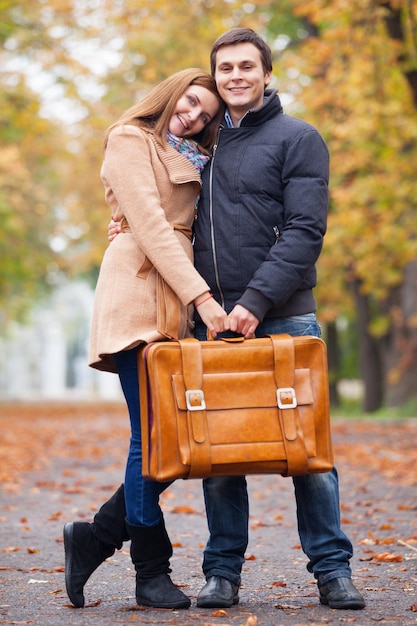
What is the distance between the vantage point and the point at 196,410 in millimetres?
3951

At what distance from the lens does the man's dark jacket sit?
13.6 ft

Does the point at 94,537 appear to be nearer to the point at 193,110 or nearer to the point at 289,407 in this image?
the point at 289,407

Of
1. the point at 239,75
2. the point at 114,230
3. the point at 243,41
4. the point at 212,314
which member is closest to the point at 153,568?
the point at 212,314

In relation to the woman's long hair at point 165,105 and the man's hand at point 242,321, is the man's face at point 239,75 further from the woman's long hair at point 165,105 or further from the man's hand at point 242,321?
the man's hand at point 242,321

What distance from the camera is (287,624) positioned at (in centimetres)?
383

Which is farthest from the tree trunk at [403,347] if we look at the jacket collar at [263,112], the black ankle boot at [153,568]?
the black ankle boot at [153,568]

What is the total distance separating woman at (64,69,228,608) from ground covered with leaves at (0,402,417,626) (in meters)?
0.24

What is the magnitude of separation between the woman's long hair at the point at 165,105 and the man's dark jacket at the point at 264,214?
0.19 m

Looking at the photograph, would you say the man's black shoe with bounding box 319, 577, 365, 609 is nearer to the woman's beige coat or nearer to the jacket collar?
the woman's beige coat

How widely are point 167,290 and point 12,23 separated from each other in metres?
11.5

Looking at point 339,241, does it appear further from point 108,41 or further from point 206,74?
point 206,74

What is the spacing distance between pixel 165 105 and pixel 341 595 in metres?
2.10

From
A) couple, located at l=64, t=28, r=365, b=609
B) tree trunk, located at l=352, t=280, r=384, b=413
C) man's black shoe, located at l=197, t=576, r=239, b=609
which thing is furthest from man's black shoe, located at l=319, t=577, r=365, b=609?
tree trunk, located at l=352, t=280, r=384, b=413

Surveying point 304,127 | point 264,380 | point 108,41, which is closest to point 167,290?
point 264,380
